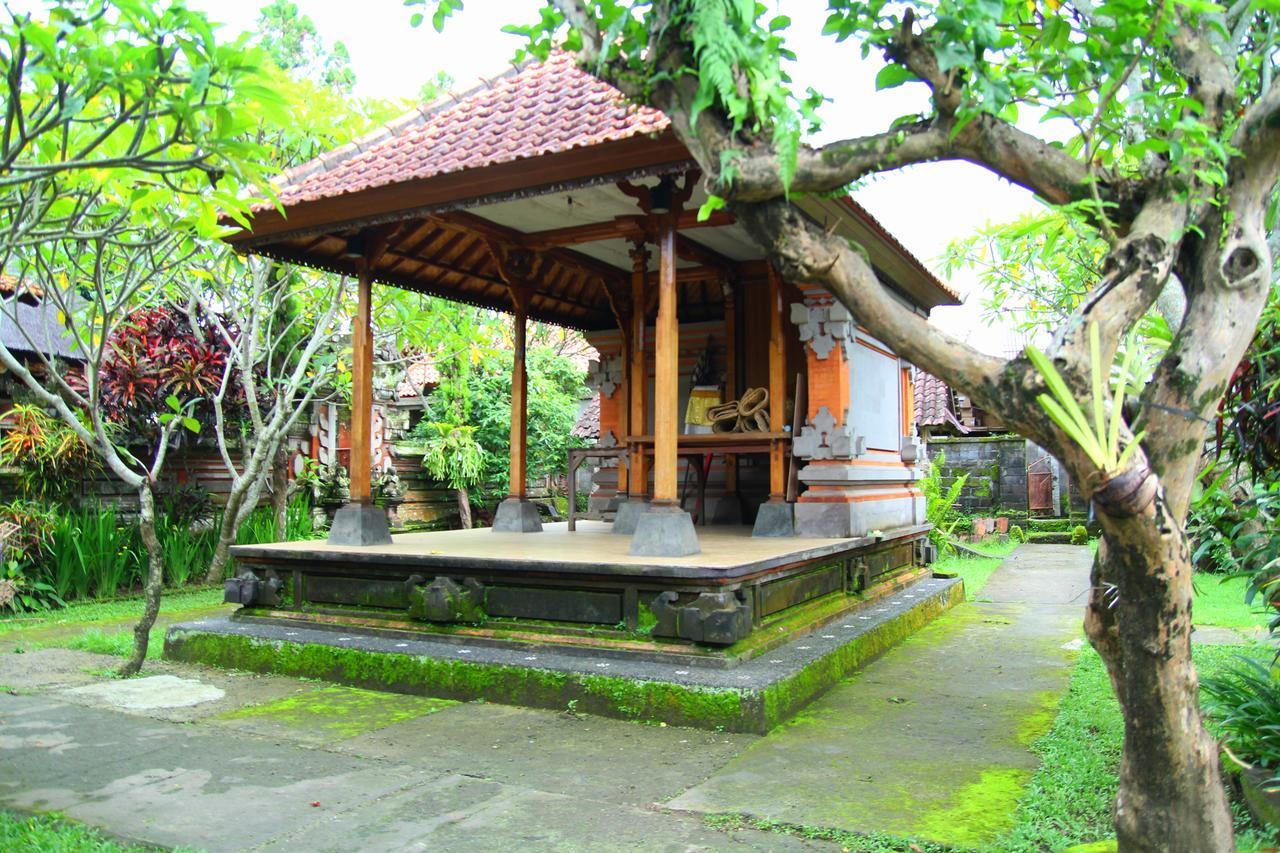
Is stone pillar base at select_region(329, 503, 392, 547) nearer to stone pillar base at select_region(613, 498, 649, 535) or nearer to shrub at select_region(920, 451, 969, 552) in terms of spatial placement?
stone pillar base at select_region(613, 498, 649, 535)

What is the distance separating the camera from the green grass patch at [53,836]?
3258 millimetres

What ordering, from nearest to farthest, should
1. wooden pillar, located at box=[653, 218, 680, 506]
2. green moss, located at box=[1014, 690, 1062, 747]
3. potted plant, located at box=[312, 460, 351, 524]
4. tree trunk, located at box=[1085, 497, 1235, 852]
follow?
tree trunk, located at box=[1085, 497, 1235, 852], green moss, located at box=[1014, 690, 1062, 747], wooden pillar, located at box=[653, 218, 680, 506], potted plant, located at box=[312, 460, 351, 524]

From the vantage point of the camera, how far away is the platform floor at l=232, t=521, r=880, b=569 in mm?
5859

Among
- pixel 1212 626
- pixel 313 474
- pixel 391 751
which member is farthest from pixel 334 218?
pixel 1212 626

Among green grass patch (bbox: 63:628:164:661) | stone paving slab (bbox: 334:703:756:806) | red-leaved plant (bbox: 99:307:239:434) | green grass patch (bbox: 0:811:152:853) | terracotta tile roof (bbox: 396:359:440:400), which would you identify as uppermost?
terracotta tile roof (bbox: 396:359:440:400)

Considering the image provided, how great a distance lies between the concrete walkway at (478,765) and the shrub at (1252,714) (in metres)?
0.84

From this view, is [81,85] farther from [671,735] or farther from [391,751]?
[671,735]

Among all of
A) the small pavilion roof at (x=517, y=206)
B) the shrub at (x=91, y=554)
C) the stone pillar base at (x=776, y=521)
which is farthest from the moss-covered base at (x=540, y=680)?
the shrub at (x=91, y=554)

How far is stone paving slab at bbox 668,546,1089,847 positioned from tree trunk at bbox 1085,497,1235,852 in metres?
0.70

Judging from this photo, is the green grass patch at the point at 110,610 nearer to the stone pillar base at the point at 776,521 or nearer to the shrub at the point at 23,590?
the shrub at the point at 23,590

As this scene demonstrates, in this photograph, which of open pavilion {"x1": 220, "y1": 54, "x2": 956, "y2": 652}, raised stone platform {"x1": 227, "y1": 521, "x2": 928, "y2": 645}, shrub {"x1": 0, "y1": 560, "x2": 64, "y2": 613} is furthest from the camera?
shrub {"x1": 0, "y1": 560, "x2": 64, "y2": 613}

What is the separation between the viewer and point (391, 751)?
4562 millimetres

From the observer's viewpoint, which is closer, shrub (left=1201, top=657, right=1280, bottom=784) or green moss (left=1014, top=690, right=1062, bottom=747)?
shrub (left=1201, top=657, right=1280, bottom=784)

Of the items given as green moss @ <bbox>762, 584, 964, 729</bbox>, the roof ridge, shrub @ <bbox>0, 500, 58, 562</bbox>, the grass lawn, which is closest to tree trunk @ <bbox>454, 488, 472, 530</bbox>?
the grass lawn
